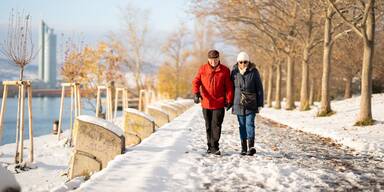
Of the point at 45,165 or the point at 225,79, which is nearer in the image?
the point at 225,79

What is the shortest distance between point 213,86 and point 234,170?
2.20 m

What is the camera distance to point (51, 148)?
695 inches

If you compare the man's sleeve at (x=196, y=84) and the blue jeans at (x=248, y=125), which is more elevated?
the man's sleeve at (x=196, y=84)

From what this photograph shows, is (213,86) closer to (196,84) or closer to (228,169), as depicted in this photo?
(196,84)

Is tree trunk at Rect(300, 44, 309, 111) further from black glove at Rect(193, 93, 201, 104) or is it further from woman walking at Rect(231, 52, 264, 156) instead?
black glove at Rect(193, 93, 201, 104)

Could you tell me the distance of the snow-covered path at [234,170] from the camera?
19.7 ft

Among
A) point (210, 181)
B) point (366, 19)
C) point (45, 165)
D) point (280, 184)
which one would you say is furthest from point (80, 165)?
point (366, 19)

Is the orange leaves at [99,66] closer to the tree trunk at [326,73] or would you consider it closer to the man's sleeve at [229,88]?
the tree trunk at [326,73]

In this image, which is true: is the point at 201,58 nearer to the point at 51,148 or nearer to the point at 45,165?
the point at 51,148

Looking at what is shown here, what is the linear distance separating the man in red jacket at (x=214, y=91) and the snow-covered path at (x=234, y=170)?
1.78 feet

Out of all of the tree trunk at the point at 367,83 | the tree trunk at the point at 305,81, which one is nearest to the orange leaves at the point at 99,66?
the tree trunk at the point at 305,81

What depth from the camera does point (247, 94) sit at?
8789 mm

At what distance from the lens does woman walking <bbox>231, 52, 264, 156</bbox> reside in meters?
8.78

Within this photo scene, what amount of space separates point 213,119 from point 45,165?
253 inches
